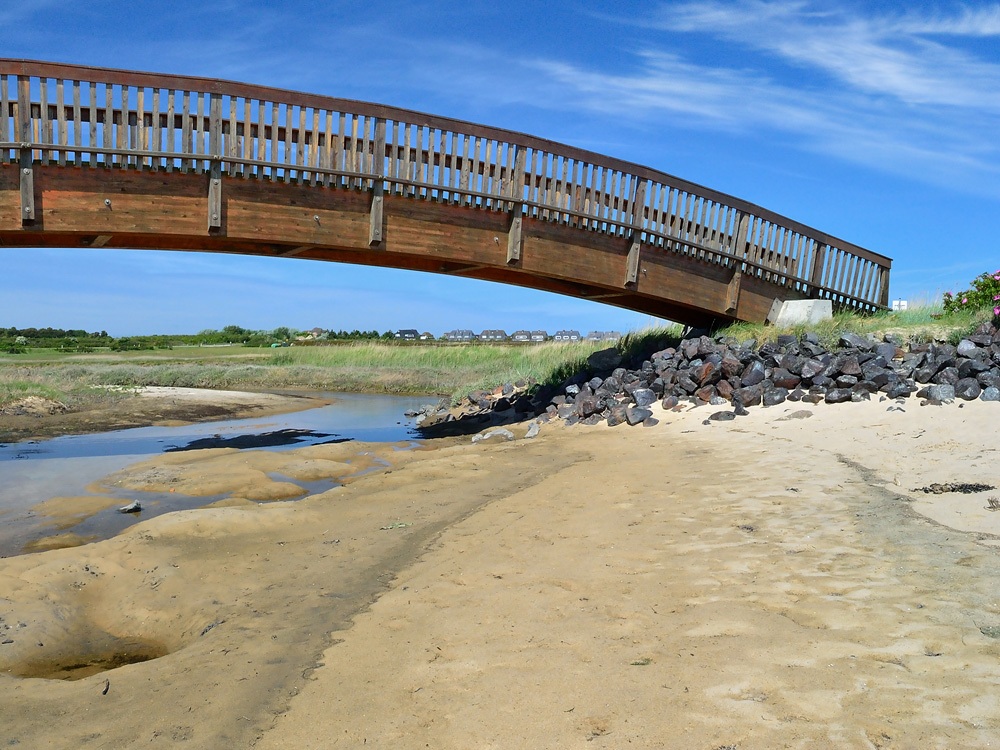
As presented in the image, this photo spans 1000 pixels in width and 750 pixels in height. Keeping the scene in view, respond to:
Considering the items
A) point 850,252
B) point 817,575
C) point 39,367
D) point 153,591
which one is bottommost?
point 39,367

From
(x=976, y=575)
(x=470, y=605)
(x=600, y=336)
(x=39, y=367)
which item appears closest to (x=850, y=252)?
(x=600, y=336)

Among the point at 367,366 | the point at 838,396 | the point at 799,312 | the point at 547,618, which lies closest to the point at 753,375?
the point at 838,396

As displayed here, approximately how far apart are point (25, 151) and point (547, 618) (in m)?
10.6

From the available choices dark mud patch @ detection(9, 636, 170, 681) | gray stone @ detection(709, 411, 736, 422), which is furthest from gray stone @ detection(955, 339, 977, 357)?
dark mud patch @ detection(9, 636, 170, 681)

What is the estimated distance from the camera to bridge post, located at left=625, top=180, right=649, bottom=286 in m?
14.6

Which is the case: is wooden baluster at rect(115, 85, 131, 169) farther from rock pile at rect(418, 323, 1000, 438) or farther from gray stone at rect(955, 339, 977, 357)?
gray stone at rect(955, 339, 977, 357)

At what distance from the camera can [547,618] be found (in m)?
4.21

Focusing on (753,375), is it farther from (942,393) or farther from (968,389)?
(968,389)

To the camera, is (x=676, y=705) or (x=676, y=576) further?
(x=676, y=576)

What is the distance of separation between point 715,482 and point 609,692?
14.7 ft

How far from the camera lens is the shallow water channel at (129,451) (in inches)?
297

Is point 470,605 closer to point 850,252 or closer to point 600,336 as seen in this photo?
point 850,252

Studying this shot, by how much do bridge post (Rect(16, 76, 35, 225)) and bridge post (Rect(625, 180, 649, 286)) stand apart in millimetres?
10096

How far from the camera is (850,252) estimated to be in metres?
17.1
